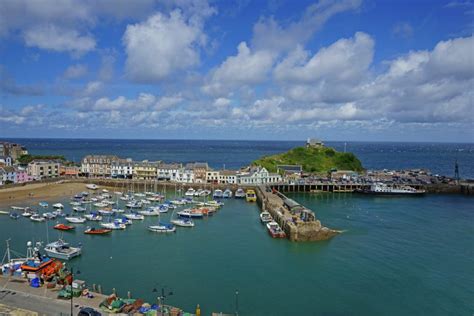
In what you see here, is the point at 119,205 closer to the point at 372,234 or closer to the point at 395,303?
the point at 372,234

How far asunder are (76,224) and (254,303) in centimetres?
2968

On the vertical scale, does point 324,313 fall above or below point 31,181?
below

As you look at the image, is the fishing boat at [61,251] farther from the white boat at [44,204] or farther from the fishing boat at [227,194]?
the fishing boat at [227,194]

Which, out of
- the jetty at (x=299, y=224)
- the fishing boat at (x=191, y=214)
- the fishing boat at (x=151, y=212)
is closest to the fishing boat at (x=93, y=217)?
the fishing boat at (x=151, y=212)

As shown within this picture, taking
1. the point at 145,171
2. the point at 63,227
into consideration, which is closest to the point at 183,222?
the point at 63,227

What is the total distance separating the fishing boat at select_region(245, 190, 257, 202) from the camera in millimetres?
65438

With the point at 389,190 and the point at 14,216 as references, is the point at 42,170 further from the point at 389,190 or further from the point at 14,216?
the point at 389,190

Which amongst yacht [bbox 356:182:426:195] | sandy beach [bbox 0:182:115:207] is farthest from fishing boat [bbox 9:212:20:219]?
yacht [bbox 356:182:426:195]

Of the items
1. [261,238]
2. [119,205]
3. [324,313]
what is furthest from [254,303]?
[119,205]

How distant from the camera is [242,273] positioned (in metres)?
31.0

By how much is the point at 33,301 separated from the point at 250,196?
46.8 meters

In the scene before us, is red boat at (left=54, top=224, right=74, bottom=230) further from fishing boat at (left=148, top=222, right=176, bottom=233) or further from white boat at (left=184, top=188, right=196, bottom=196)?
white boat at (left=184, top=188, right=196, bottom=196)

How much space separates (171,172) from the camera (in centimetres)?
8044

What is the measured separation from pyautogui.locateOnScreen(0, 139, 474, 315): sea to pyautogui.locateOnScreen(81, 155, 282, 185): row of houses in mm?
24976
